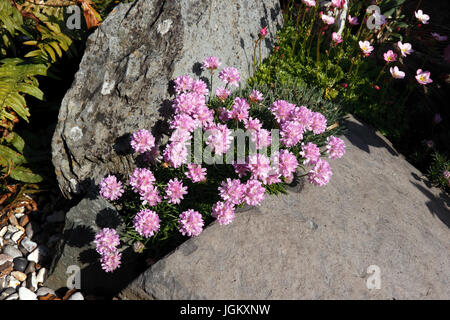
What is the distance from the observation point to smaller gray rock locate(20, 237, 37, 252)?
3.84 m

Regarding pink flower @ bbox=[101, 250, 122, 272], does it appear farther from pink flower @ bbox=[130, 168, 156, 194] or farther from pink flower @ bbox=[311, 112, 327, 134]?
pink flower @ bbox=[311, 112, 327, 134]

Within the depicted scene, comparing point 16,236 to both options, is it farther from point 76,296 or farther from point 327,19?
point 327,19

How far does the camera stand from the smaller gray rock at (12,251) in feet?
12.3

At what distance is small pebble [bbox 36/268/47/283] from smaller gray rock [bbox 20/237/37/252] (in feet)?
1.08

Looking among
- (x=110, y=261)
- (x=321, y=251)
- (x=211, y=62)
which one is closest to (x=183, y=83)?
(x=211, y=62)

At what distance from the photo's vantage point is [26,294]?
340cm

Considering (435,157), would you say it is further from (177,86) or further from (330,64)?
(177,86)

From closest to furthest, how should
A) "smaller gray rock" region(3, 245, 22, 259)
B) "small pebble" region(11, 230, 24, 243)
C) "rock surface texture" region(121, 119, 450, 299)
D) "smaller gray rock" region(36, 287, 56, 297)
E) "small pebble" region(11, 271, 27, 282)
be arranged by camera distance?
"rock surface texture" region(121, 119, 450, 299), "smaller gray rock" region(36, 287, 56, 297), "small pebble" region(11, 271, 27, 282), "smaller gray rock" region(3, 245, 22, 259), "small pebble" region(11, 230, 24, 243)

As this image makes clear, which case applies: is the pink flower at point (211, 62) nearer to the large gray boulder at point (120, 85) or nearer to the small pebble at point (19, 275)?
the large gray boulder at point (120, 85)

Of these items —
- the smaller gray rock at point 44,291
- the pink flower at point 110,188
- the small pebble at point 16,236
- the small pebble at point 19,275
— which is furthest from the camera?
the small pebble at point 16,236

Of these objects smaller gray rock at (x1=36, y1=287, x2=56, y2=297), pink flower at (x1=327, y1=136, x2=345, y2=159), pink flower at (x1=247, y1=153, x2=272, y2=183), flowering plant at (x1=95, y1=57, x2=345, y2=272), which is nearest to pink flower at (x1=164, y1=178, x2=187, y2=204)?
flowering plant at (x1=95, y1=57, x2=345, y2=272)

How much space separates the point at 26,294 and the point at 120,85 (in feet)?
7.00

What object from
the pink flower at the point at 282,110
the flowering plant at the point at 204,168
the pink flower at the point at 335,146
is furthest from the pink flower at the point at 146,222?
the pink flower at the point at 335,146

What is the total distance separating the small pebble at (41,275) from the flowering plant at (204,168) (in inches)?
31.0
